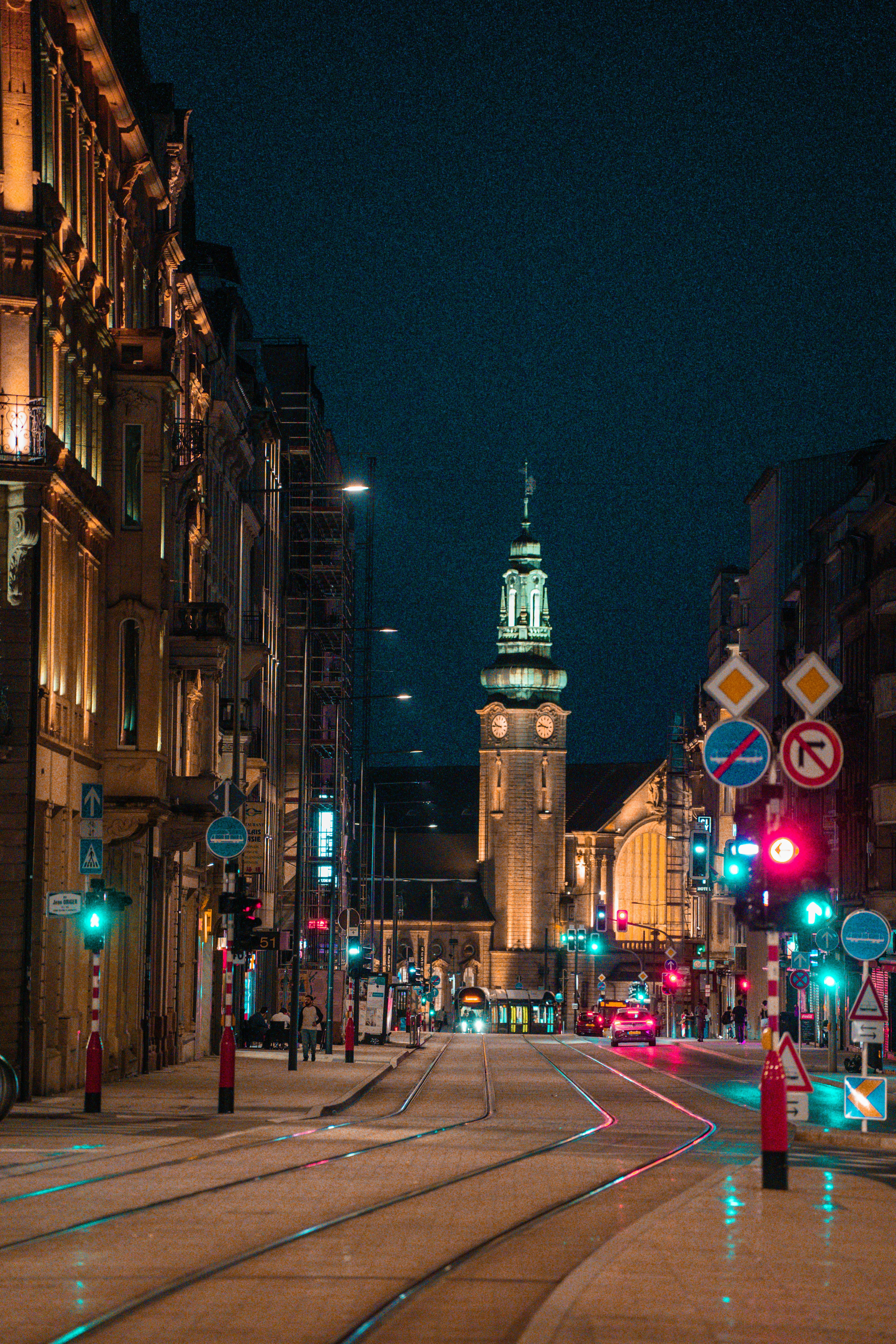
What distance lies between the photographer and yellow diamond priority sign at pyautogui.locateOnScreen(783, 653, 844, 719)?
1727 cm

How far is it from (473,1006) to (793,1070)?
398 feet

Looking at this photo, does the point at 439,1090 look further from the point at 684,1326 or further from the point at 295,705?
the point at 295,705

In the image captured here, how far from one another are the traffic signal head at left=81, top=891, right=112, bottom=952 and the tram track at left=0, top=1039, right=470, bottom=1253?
333 cm

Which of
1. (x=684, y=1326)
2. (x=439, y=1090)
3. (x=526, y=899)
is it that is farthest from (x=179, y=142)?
(x=526, y=899)

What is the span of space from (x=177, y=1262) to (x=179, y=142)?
35.1 metres

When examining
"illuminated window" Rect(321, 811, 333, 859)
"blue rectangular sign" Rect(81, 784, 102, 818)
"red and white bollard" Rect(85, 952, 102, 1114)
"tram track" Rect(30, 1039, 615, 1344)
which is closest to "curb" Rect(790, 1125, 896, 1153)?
"tram track" Rect(30, 1039, 615, 1344)

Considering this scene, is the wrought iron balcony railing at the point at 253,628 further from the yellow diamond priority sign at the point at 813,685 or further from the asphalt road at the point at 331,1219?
the yellow diamond priority sign at the point at 813,685

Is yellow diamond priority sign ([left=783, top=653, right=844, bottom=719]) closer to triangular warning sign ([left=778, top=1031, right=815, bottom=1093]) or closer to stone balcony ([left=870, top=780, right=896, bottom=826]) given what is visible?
triangular warning sign ([left=778, top=1031, right=815, bottom=1093])

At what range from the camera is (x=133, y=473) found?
36.3 metres

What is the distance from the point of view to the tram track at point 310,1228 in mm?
10672

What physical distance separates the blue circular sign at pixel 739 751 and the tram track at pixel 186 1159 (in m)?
5.86

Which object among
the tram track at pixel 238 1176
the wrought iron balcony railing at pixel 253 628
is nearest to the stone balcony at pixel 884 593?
the wrought iron balcony railing at pixel 253 628

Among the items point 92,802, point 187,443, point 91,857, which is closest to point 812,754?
point 91,857

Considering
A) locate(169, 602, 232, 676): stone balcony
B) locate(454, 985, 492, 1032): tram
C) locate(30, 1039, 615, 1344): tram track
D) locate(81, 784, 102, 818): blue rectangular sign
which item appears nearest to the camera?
locate(30, 1039, 615, 1344): tram track
